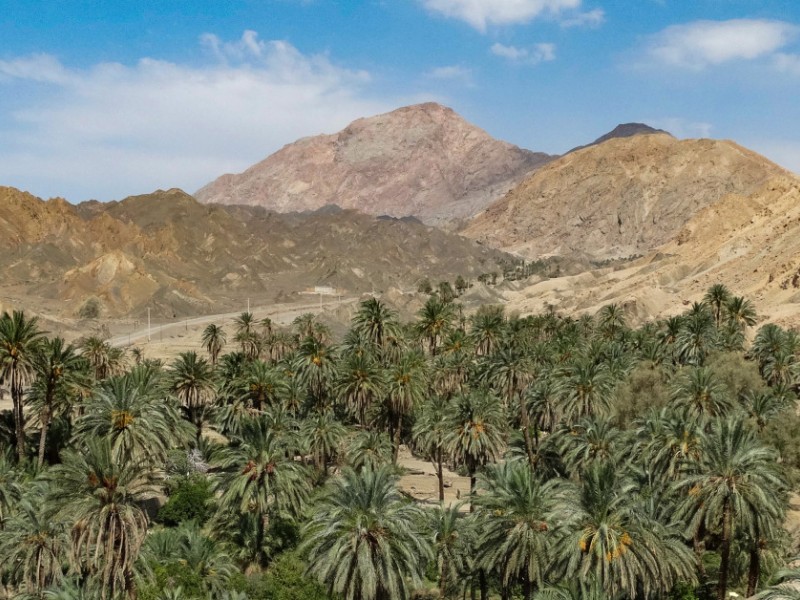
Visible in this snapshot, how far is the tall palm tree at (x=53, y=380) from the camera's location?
190ft

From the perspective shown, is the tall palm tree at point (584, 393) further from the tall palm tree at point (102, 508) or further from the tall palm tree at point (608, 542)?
the tall palm tree at point (102, 508)

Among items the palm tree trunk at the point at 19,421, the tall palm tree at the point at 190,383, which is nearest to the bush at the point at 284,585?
the palm tree trunk at the point at 19,421

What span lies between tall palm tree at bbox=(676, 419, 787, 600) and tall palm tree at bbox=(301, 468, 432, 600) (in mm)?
11810

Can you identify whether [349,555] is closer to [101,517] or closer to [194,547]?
[101,517]

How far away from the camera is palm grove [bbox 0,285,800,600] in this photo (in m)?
32.3

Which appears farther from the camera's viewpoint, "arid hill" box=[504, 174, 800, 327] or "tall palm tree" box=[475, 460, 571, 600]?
"arid hill" box=[504, 174, 800, 327]

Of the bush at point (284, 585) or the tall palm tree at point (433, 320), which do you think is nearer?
the bush at point (284, 585)

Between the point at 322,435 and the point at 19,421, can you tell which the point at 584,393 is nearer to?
the point at 322,435

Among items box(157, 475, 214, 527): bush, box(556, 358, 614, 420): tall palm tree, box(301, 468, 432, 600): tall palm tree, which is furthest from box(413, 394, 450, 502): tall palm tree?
box(301, 468, 432, 600): tall palm tree

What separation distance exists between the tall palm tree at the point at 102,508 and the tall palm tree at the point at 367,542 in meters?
7.76

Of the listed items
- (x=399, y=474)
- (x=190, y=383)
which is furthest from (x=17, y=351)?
(x=399, y=474)

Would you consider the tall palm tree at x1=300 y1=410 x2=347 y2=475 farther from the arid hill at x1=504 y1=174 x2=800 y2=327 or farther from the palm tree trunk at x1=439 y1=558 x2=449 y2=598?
the arid hill at x1=504 y1=174 x2=800 y2=327

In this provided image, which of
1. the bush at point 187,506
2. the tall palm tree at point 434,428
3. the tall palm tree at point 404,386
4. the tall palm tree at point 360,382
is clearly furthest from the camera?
the tall palm tree at point 404,386

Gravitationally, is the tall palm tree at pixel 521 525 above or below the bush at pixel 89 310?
below
